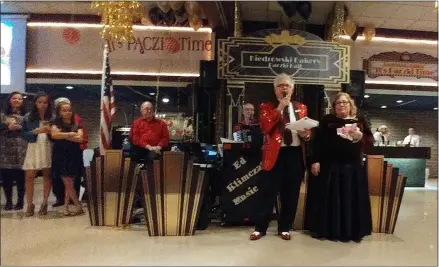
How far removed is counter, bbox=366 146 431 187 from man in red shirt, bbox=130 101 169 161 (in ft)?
18.1

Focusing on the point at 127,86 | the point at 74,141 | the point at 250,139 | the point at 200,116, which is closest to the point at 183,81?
the point at 200,116

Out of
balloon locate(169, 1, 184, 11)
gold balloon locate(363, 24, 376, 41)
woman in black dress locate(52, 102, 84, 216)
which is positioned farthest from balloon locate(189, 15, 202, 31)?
gold balloon locate(363, 24, 376, 41)

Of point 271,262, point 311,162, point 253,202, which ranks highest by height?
point 311,162

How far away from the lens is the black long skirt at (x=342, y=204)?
315 centimetres

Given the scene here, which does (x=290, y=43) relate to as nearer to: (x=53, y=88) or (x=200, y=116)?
(x=200, y=116)

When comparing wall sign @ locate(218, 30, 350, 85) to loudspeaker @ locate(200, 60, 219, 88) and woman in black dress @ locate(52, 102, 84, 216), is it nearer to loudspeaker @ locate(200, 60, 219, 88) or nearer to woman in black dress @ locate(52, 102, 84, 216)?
loudspeaker @ locate(200, 60, 219, 88)

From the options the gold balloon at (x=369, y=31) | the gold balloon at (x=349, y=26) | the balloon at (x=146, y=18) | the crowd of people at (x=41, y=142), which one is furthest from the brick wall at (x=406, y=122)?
the crowd of people at (x=41, y=142)

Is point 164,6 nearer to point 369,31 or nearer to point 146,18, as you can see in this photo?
point 146,18

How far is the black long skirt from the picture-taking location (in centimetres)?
315

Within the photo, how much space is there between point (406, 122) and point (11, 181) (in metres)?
11.7

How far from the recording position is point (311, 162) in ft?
10.7

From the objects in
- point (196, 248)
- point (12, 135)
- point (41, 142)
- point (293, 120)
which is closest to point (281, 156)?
point (293, 120)

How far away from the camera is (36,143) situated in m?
4.06

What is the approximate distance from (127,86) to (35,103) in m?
3.33
